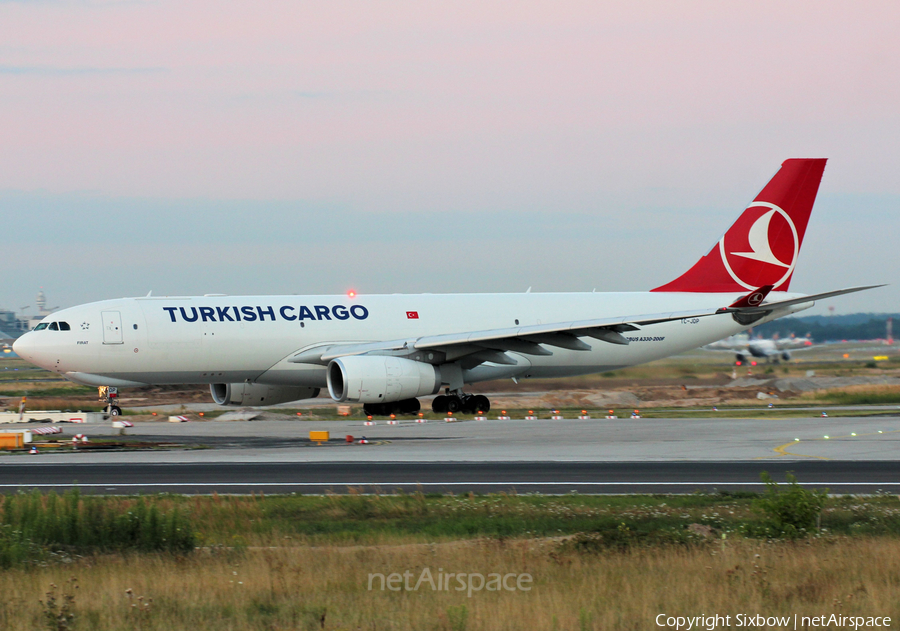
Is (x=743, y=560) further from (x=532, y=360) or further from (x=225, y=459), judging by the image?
(x=532, y=360)

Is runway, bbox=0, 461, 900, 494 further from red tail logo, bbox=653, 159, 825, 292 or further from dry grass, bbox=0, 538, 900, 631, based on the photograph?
red tail logo, bbox=653, 159, 825, 292

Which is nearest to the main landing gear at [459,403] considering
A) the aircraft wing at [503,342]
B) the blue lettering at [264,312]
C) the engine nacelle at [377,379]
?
the aircraft wing at [503,342]

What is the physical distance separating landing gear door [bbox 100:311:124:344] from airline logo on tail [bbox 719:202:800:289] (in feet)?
72.2

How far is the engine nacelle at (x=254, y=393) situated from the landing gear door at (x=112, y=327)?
4.14 metres

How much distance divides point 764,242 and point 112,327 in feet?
77.7

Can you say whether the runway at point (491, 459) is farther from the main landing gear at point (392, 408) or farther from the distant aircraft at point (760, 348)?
the distant aircraft at point (760, 348)

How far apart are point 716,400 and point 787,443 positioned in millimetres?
21802

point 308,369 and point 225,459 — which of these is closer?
point 225,459

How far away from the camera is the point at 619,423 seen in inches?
1315

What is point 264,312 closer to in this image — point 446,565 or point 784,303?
point 784,303

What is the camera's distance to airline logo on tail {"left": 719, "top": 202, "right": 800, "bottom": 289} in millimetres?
38969

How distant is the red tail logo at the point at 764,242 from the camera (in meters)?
39.0

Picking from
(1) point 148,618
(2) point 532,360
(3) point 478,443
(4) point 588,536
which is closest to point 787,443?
(3) point 478,443

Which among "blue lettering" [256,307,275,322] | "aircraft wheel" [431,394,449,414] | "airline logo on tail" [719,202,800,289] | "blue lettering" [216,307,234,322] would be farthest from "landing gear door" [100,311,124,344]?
"airline logo on tail" [719,202,800,289]
